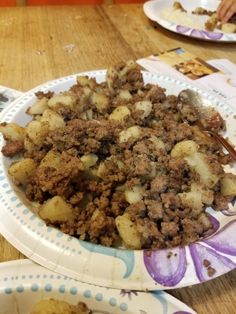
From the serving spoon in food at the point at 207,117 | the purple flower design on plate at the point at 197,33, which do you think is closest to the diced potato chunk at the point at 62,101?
the serving spoon in food at the point at 207,117

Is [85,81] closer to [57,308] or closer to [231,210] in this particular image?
[231,210]

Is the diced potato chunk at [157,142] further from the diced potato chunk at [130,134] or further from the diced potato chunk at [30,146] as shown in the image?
the diced potato chunk at [30,146]

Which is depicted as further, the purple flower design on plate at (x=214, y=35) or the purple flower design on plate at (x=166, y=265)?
the purple flower design on plate at (x=214, y=35)

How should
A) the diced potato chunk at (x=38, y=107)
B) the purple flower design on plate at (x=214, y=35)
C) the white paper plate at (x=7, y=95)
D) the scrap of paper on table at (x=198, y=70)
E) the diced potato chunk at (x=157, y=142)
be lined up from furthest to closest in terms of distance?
the purple flower design on plate at (x=214, y=35)
the scrap of paper on table at (x=198, y=70)
the white paper plate at (x=7, y=95)
the diced potato chunk at (x=38, y=107)
the diced potato chunk at (x=157, y=142)

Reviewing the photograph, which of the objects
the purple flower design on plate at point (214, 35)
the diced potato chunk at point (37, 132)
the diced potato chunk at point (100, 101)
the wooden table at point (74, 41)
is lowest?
the wooden table at point (74, 41)

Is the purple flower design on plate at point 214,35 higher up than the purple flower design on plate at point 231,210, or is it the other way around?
the purple flower design on plate at point 231,210

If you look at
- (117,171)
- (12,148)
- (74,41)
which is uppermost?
(117,171)

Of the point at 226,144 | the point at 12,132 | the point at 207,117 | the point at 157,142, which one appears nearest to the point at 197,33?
the point at 207,117

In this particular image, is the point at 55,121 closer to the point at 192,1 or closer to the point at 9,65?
the point at 9,65

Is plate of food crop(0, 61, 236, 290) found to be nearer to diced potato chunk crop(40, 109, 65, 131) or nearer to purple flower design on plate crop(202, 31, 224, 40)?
diced potato chunk crop(40, 109, 65, 131)
